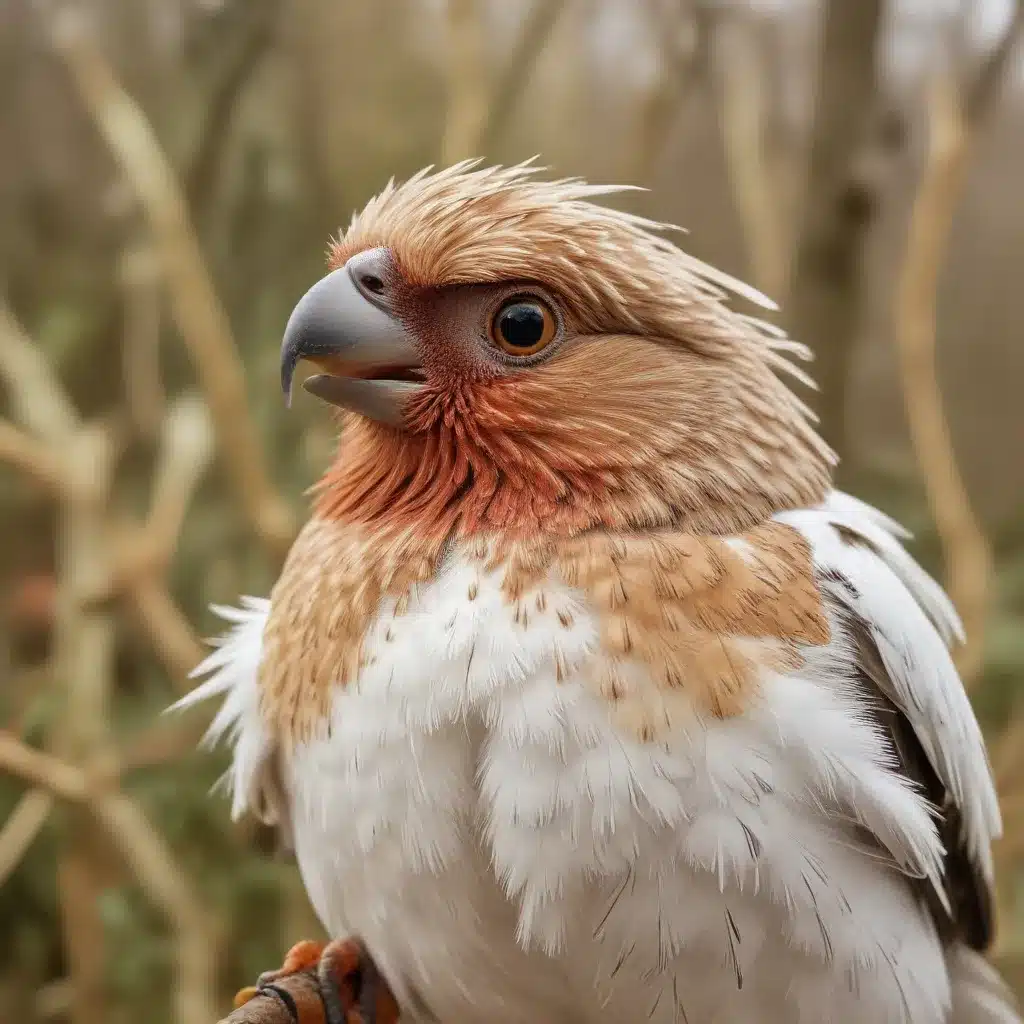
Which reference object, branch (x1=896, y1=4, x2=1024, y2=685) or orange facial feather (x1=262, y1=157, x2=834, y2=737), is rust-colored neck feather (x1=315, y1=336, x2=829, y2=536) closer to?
orange facial feather (x1=262, y1=157, x2=834, y2=737)

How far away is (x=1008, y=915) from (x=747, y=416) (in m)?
1.89

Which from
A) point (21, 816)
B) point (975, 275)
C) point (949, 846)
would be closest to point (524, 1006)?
point (949, 846)

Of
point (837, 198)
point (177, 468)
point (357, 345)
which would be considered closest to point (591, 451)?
point (357, 345)

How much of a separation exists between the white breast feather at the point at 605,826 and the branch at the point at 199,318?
1170mm

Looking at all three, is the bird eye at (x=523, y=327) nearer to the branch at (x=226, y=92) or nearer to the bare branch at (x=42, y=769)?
the bare branch at (x=42, y=769)

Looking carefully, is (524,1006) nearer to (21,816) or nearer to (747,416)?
(747,416)

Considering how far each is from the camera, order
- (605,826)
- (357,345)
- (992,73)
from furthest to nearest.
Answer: (992,73) < (357,345) < (605,826)

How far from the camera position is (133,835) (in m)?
2.42

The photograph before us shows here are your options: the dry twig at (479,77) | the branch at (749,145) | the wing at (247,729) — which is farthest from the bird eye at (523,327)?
the branch at (749,145)

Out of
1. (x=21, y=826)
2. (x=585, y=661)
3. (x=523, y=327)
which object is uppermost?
(x=523, y=327)

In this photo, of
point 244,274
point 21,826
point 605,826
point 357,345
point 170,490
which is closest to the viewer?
point 605,826

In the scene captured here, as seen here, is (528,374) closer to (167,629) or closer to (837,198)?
(837,198)

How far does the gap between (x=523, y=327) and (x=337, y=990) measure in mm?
740

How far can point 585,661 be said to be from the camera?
1.00 metres
